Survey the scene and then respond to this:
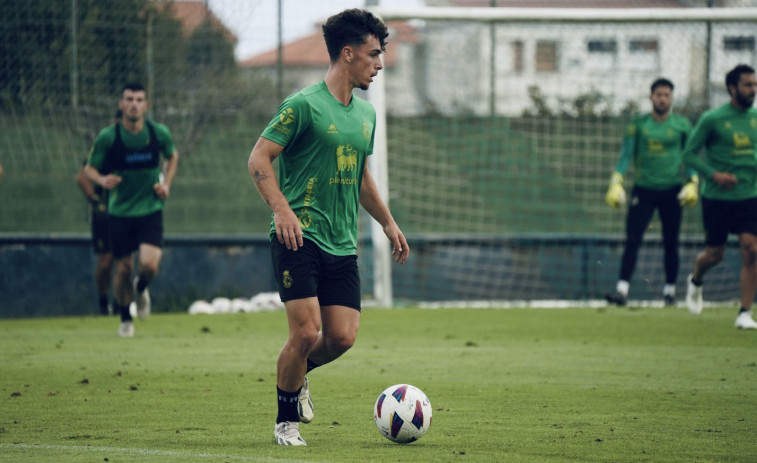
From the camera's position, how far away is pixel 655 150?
44.1ft

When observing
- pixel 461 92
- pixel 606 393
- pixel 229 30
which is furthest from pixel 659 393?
pixel 461 92

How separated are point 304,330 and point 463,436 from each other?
3.53ft

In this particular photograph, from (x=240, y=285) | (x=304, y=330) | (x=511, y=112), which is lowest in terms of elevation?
(x=240, y=285)

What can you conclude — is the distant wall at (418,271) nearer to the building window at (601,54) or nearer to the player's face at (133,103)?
the building window at (601,54)

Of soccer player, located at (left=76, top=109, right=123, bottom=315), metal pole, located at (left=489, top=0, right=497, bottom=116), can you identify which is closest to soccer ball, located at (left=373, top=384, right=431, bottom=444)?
soccer player, located at (left=76, top=109, right=123, bottom=315)

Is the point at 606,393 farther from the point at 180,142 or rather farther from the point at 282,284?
the point at 180,142

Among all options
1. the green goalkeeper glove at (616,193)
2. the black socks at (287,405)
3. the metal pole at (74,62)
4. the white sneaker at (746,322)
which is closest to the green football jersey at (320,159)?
the black socks at (287,405)

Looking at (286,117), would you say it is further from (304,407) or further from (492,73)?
(492,73)

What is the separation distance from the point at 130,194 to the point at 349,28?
6.15m

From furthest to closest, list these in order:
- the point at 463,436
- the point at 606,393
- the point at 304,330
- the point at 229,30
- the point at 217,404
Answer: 1. the point at 229,30
2. the point at 606,393
3. the point at 217,404
4. the point at 463,436
5. the point at 304,330

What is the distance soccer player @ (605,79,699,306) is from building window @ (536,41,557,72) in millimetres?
4317

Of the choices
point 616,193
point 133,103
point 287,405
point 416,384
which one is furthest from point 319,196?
point 616,193

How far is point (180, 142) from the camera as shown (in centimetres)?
1569

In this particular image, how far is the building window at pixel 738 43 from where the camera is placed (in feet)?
51.6
